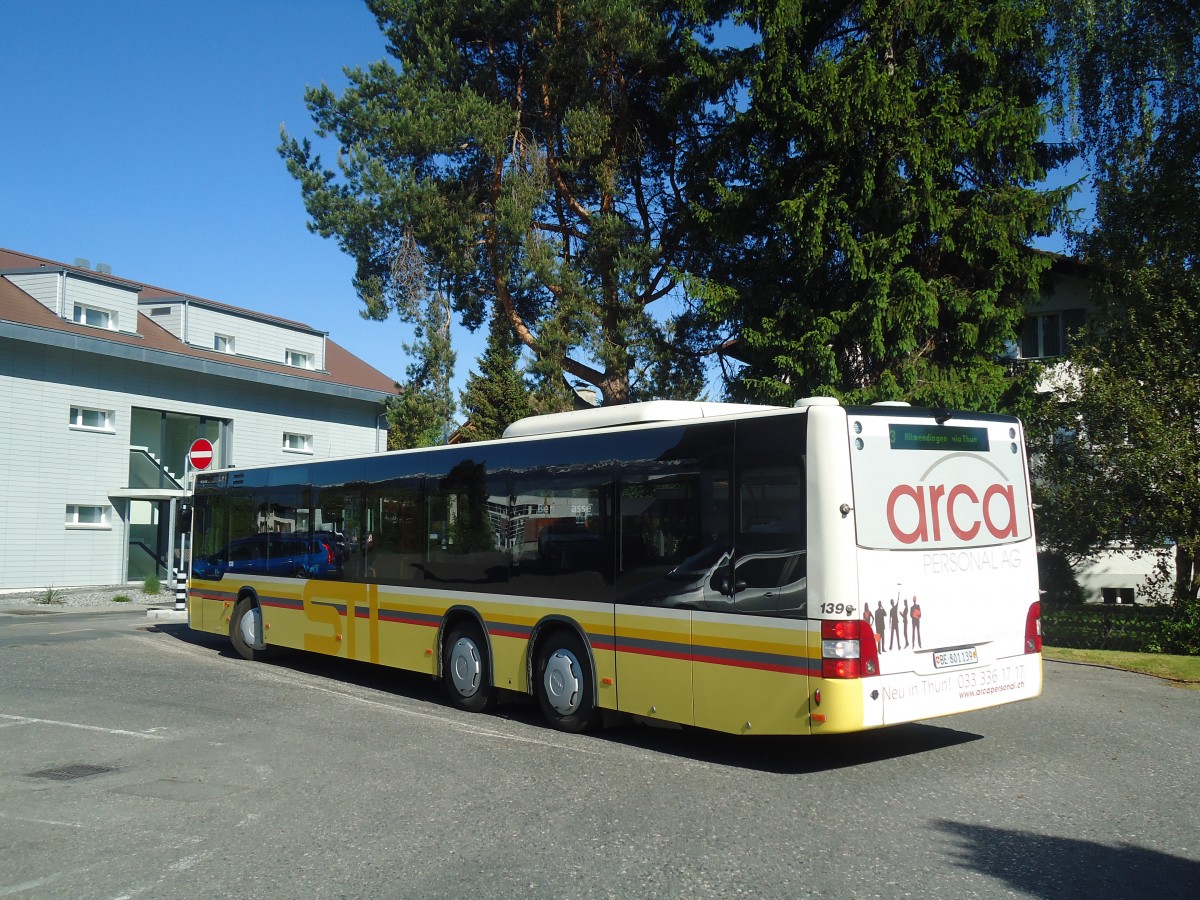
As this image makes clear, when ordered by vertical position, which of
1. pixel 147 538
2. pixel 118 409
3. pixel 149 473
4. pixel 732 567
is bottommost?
pixel 732 567

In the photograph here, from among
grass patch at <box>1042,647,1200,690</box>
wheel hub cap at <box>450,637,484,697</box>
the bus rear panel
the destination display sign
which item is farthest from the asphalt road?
the destination display sign

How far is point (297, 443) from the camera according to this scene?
130 feet

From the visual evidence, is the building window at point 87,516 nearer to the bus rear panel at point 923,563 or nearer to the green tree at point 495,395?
the green tree at point 495,395

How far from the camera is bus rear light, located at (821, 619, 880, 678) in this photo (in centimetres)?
776

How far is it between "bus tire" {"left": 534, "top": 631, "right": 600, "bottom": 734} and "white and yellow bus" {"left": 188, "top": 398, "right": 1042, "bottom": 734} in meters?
0.02

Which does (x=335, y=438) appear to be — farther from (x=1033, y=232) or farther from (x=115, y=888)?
(x=115, y=888)

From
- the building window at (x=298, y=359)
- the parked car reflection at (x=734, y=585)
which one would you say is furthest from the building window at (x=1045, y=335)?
the building window at (x=298, y=359)

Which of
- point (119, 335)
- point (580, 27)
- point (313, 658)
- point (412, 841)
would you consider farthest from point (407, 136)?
point (412, 841)

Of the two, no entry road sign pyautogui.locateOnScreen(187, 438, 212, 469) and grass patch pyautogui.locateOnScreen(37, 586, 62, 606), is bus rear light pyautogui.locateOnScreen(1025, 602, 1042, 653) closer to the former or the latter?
no entry road sign pyautogui.locateOnScreen(187, 438, 212, 469)

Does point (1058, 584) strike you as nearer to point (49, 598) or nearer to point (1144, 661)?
point (1144, 661)

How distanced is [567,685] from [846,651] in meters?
3.27

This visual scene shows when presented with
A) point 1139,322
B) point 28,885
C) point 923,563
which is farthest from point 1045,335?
point 28,885

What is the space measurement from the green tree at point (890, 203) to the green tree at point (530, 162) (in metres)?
3.40

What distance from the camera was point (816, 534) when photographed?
7934 millimetres
